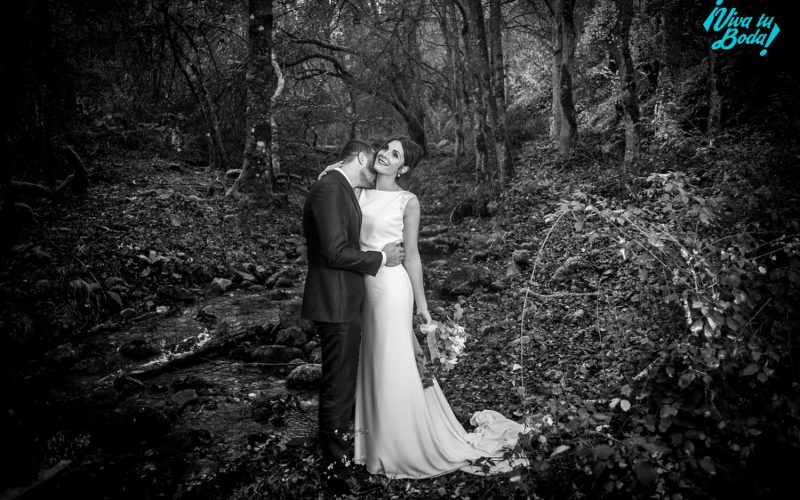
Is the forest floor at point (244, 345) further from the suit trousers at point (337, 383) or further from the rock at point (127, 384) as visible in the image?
the suit trousers at point (337, 383)

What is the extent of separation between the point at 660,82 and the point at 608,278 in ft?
30.3

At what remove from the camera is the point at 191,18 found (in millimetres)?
14906

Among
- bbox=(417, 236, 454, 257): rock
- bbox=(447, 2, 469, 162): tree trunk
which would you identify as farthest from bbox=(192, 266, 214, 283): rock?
bbox=(447, 2, 469, 162): tree trunk

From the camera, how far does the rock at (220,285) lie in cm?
926

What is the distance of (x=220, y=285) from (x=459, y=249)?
5744 mm

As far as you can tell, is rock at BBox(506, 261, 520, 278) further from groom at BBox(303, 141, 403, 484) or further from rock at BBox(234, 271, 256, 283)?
groom at BBox(303, 141, 403, 484)

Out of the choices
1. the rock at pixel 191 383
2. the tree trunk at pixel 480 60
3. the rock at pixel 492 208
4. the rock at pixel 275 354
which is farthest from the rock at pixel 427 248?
the rock at pixel 191 383

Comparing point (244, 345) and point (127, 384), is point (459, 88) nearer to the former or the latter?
point (244, 345)

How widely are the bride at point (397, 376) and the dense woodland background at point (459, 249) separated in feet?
0.80

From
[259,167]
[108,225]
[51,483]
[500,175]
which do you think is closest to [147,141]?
[259,167]

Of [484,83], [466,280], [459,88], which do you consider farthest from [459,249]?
[459,88]

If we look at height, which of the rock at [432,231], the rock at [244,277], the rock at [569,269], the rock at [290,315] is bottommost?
the rock at [290,315]

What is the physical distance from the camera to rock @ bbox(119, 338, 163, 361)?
255 inches

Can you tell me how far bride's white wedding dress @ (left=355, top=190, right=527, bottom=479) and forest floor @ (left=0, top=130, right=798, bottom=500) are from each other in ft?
0.69
